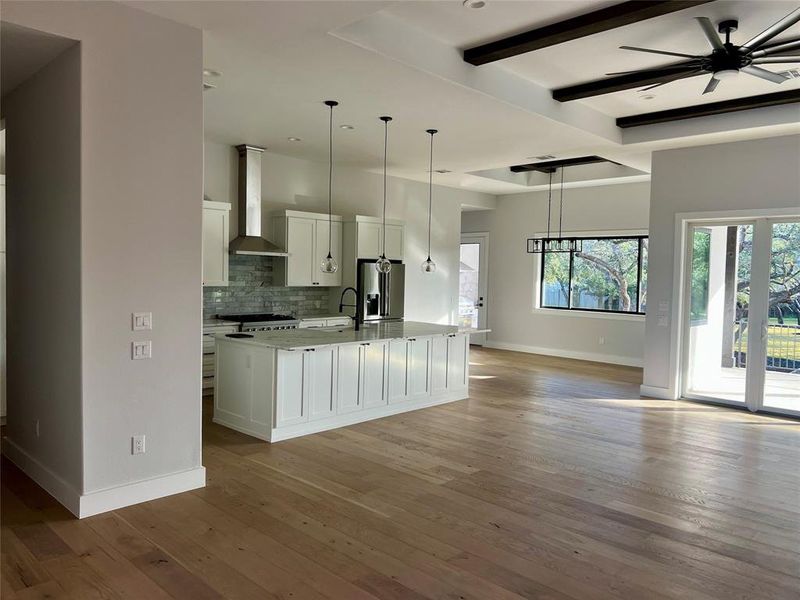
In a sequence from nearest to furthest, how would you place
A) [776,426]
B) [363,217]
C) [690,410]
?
[776,426], [690,410], [363,217]

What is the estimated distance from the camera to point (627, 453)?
16.0ft

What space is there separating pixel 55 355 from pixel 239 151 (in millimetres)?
4124

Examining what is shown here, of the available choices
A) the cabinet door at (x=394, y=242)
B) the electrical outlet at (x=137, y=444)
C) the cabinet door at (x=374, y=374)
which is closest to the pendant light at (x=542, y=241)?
the cabinet door at (x=394, y=242)

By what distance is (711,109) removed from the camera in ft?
19.5

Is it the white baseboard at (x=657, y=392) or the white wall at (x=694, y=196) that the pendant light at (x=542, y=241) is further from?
the white baseboard at (x=657, y=392)

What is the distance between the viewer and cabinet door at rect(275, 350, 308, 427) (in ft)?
16.2

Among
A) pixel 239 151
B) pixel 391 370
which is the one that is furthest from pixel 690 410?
pixel 239 151

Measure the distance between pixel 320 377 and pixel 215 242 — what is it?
7.81 feet

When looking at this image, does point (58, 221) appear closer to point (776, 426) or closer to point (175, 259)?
point (175, 259)

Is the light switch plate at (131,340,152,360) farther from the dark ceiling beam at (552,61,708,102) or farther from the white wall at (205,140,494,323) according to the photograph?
the dark ceiling beam at (552,61,708,102)

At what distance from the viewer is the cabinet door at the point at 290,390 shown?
16.2 feet

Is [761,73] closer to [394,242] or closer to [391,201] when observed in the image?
[394,242]

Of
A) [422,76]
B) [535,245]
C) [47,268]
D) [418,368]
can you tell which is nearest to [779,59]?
[422,76]

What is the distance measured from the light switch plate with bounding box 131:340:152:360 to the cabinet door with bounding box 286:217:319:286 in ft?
12.6
